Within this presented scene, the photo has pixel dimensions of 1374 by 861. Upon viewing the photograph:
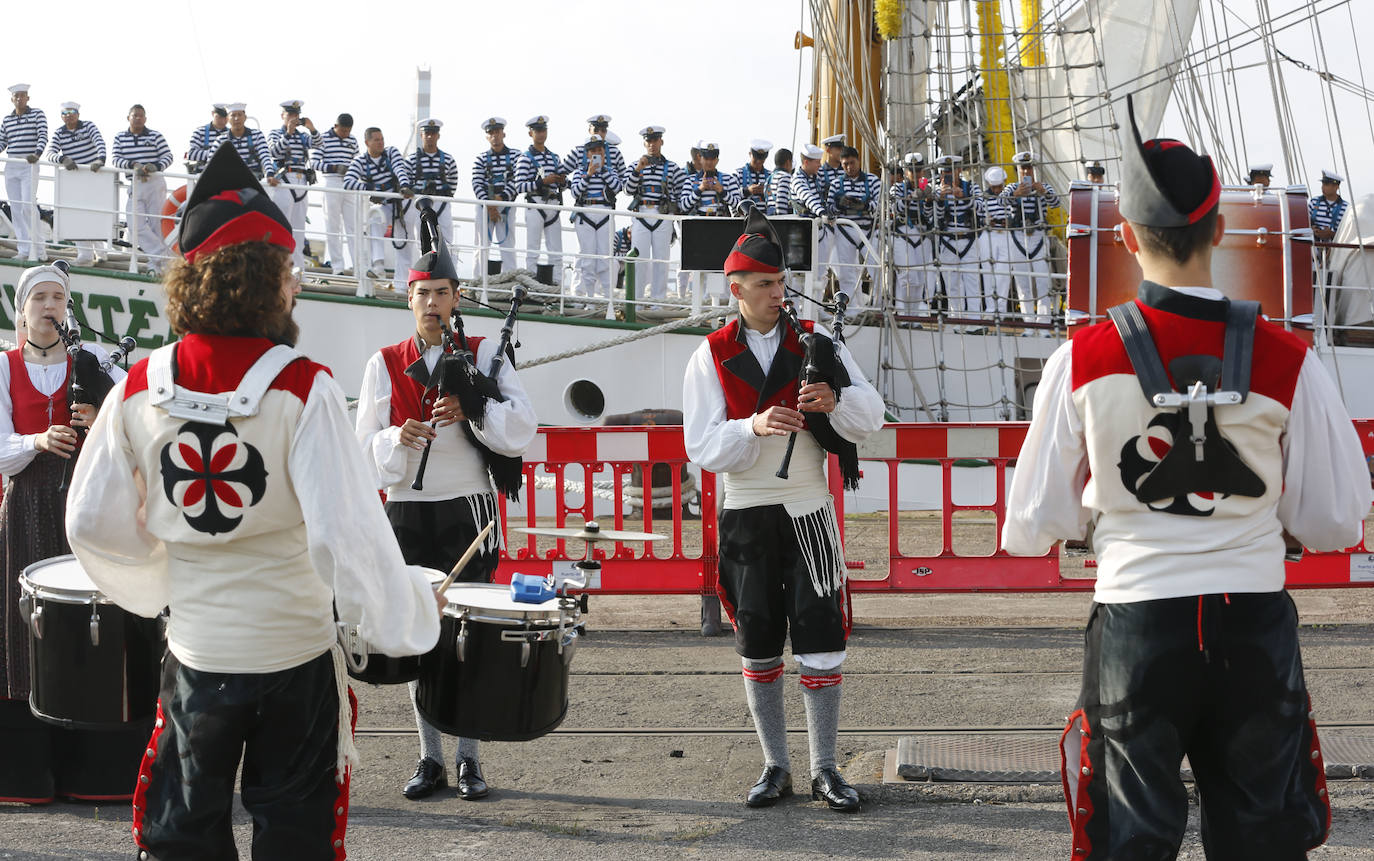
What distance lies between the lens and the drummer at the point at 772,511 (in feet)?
14.9

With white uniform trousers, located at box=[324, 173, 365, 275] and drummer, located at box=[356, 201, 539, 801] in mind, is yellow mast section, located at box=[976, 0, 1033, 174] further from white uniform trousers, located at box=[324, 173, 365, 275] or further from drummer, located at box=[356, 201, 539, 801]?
drummer, located at box=[356, 201, 539, 801]

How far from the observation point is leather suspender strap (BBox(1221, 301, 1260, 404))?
267cm

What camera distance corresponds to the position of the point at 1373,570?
734 cm

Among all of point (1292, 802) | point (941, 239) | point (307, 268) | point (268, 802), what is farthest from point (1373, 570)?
point (307, 268)

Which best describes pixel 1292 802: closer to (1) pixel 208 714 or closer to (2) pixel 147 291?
(1) pixel 208 714

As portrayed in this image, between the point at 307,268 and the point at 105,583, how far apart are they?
13.9 meters

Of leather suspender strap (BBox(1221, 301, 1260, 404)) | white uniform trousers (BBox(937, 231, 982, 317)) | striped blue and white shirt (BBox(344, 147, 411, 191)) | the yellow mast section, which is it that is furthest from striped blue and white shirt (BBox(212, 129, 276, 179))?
leather suspender strap (BBox(1221, 301, 1260, 404))

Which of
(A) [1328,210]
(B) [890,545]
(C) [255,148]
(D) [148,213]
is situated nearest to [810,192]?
(C) [255,148]

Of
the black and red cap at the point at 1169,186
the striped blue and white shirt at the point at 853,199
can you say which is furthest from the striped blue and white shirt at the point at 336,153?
the black and red cap at the point at 1169,186

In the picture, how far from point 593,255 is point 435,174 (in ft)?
7.21

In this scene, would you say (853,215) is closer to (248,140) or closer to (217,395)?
(248,140)

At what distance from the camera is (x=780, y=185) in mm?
15039

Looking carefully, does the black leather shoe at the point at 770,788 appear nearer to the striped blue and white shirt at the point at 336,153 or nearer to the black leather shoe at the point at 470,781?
the black leather shoe at the point at 470,781

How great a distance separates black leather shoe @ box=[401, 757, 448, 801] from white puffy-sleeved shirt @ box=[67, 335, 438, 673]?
1.83 metres
